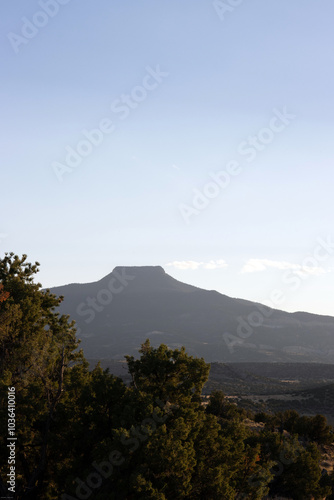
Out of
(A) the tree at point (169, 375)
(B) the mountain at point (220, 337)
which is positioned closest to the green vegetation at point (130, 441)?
(A) the tree at point (169, 375)

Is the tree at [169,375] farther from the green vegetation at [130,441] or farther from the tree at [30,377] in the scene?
the tree at [30,377]

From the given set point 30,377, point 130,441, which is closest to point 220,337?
point 30,377

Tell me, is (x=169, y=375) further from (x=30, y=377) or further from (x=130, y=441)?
(x=30, y=377)

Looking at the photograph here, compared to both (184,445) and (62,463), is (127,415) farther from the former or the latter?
(62,463)

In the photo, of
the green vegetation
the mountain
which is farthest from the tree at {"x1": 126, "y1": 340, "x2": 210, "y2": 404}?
the mountain

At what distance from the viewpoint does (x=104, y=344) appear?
172000 mm

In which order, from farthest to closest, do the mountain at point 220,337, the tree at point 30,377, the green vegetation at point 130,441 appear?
1. the mountain at point 220,337
2. the tree at point 30,377
3. the green vegetation at point 130,441

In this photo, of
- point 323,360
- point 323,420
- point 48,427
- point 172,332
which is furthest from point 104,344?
point 48,427

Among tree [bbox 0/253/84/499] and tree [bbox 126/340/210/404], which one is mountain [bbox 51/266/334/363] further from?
tree [bbox 126/340/210/404]

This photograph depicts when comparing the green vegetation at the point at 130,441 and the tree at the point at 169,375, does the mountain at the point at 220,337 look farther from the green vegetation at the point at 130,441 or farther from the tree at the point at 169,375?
the tree at the point at 169,375

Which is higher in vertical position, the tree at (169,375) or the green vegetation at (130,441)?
the tree at (169,375)

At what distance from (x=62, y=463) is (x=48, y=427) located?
1492 millimetres

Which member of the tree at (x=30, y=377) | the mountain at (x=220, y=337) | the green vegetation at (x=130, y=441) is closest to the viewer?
the green vegetation at (x=130, y=441)

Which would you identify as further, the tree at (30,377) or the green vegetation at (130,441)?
the tree at (30,377)
